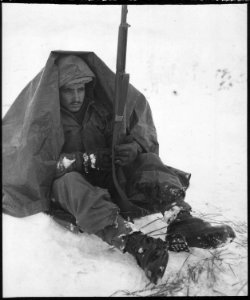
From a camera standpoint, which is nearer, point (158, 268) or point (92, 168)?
point (158, 268)

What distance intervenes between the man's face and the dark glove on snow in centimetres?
40

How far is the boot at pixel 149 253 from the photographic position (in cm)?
194

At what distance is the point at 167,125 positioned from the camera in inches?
207

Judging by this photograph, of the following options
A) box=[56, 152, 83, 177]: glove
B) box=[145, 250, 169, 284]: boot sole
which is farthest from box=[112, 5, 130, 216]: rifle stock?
box=[145, 250, 169, 284]: boot sole

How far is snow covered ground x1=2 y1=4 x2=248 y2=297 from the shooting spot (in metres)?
2.09

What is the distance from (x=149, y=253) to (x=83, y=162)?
2.50 ft

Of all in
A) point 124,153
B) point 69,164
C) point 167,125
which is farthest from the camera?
point 167,125

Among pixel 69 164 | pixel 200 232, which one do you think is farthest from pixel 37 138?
pixel 200 232

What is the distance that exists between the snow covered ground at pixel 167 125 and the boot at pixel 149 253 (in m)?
0.12

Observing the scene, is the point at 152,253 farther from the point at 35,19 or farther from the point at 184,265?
the point at 35,19

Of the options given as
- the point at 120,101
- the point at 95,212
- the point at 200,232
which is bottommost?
the point at 200,232

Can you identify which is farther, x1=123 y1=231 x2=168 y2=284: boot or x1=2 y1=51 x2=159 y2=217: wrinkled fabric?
x1=2 y1=51 x2=159 y2=217: wrinkled fabric

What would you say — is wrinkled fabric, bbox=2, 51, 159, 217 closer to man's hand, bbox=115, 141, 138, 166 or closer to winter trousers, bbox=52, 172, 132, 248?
man's hand, bbox=115, 141, 138, 166

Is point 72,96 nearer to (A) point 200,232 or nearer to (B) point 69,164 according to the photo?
(B) point 69,164
